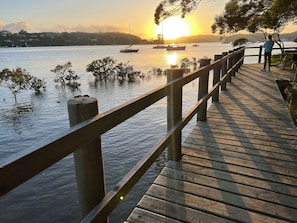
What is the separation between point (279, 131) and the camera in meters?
4.93

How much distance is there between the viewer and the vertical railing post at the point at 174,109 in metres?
3.33

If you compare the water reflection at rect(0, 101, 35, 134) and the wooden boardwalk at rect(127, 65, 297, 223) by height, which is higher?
the wooden boardwalk at rect(127, 65, 297, 223)

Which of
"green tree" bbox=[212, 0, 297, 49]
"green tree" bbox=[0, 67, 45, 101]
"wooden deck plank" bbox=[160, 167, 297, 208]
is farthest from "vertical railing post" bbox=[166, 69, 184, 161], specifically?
"green tree" bbox=[0, 67, 45, 101]

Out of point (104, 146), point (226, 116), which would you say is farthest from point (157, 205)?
point (104, 146)

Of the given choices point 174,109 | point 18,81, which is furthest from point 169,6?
point 18,81

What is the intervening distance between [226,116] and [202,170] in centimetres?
290

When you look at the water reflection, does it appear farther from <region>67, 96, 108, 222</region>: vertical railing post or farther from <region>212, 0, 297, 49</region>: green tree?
<region>212, 0, 297, 49</region>: green tree

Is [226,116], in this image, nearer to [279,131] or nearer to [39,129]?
[279,131]

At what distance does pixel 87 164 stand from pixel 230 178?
2191 mm

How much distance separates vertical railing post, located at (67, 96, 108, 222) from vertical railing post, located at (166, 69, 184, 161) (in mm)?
1650

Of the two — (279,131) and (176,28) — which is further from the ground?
(176,28)

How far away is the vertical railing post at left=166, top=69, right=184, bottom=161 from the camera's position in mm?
3334

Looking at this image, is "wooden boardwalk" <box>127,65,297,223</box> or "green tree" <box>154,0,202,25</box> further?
"green tree" <box>154,0,202,25</box>

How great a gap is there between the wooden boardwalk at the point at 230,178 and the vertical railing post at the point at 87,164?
32.6 inches
